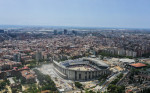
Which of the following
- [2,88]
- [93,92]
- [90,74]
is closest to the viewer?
[93,92]

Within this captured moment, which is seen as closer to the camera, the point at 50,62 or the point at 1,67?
the point at 1,67

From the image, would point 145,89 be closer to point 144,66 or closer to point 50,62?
point 144,66

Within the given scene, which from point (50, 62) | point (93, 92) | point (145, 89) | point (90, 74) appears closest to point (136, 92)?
point (145, 89)

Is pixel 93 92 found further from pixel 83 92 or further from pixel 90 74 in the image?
pixel 90 74

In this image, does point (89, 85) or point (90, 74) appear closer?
point (89, 85)

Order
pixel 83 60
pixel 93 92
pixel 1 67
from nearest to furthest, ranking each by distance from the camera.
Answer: pixel 93 92
pixel 1 67
pixel 83 60

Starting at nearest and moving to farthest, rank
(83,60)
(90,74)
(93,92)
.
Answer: (93,92) < (90,74) < (83,60)

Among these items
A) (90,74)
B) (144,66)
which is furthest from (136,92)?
(144,66)

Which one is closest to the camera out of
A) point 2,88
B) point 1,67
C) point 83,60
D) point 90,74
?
point 2,88

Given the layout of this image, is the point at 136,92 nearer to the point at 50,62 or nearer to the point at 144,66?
the point at 144,66
